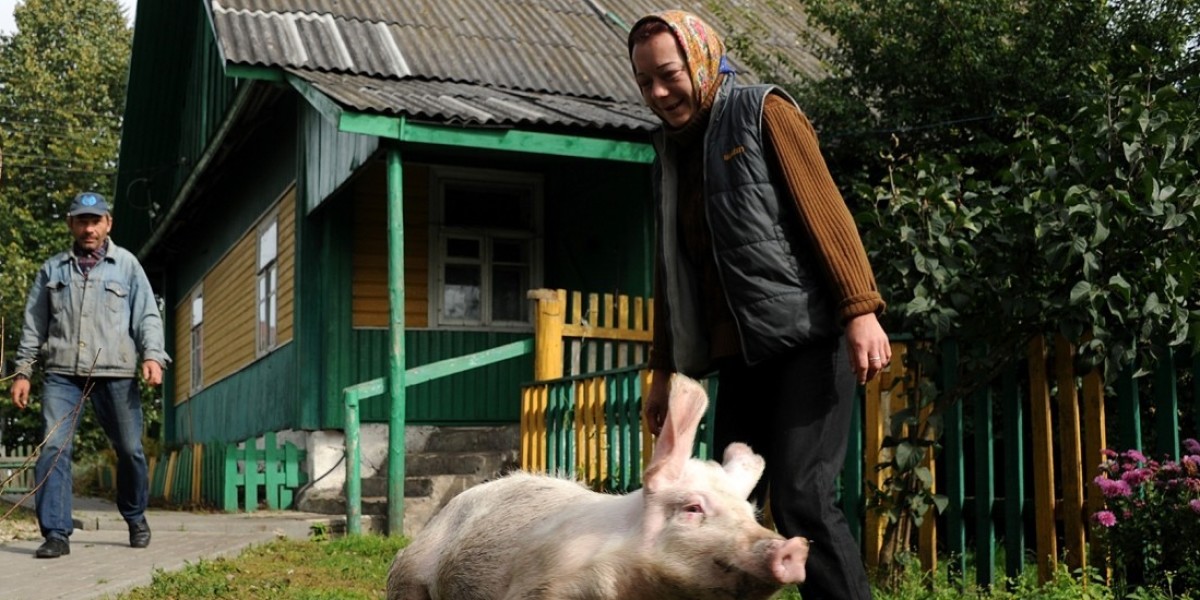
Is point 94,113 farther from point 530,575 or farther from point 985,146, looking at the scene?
point 530,575

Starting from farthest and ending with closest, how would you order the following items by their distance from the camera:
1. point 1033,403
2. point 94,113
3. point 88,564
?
point 94,113
point 88,564
point 1033,403

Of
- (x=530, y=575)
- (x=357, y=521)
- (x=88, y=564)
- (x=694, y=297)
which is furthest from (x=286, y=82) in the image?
(x=530, y=575)

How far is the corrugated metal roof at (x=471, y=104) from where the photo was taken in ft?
33.2

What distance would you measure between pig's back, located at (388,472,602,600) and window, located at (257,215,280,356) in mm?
11173

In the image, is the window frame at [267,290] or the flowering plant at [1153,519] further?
the window frame at [267,290]

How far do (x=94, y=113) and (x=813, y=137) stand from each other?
42.0 m

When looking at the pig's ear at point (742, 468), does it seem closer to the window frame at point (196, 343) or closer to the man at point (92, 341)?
the man at point (92, 341)

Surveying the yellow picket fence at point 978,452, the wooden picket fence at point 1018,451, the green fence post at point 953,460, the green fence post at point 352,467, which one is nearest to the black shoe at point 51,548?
the green fence post at point 352,467

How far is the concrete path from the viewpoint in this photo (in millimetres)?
6879

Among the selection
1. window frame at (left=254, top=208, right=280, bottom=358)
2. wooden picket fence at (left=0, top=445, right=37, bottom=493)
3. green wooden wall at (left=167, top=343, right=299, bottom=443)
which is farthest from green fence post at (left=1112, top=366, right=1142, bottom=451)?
window frame at (left=254, top=208, right=280, bottom=358)

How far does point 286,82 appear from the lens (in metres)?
12.1

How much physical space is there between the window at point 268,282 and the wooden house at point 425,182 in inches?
1.7

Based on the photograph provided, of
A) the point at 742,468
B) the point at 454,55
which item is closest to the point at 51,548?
the point at 742,468

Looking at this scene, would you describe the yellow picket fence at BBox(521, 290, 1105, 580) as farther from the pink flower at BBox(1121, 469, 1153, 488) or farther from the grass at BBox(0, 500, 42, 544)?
the grass at BBox(0, 500, 42, 544)
